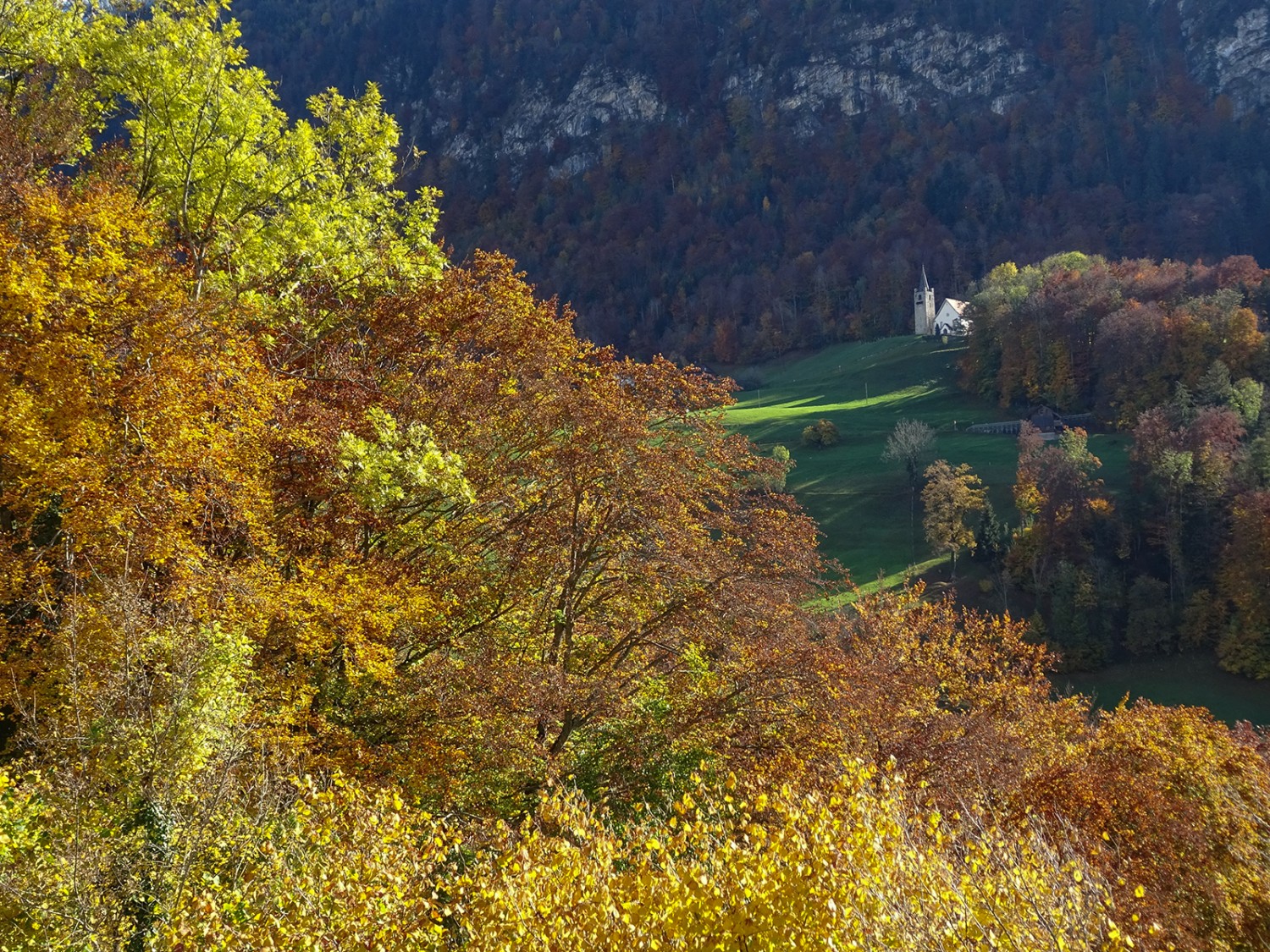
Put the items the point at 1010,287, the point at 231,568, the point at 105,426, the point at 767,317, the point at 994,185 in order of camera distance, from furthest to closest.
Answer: the point at 994,185
the point at 767,317
the point at 1010,287
the point at 231,568
the point at 105,426

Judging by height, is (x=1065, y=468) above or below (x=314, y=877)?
below

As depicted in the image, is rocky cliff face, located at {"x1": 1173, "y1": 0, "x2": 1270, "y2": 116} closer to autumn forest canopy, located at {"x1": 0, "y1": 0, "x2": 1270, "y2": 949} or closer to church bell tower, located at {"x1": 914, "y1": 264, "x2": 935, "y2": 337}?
church bell tower, located at {"x1": 914, "y1": 264, "x2": 935, "y2": 337}

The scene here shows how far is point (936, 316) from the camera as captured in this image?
455 feet

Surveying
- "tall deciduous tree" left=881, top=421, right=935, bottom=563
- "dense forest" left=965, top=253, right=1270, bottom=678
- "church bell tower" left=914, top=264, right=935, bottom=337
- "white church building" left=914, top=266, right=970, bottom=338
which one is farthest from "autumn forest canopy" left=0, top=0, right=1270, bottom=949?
"church bell tower" left=914, top=264, right=935, bottom=337

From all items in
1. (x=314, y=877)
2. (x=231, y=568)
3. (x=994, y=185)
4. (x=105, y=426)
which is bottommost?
(x=314, y=877)

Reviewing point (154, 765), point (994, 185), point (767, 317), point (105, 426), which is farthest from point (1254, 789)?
point (994, 185)

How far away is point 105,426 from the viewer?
10383mm

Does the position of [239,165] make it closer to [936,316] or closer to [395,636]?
[395,636]

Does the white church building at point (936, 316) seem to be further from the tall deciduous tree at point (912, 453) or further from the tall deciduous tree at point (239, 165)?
the tall deciduous tree at point (239, 165)

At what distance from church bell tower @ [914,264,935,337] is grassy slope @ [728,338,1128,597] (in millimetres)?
12001

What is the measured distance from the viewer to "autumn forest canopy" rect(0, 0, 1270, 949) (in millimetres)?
6633

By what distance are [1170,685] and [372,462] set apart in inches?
1945

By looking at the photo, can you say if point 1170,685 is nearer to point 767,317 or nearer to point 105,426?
point 105,426

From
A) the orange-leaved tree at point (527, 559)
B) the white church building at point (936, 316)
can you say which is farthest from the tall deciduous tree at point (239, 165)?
the white church building at point (936, 316)
